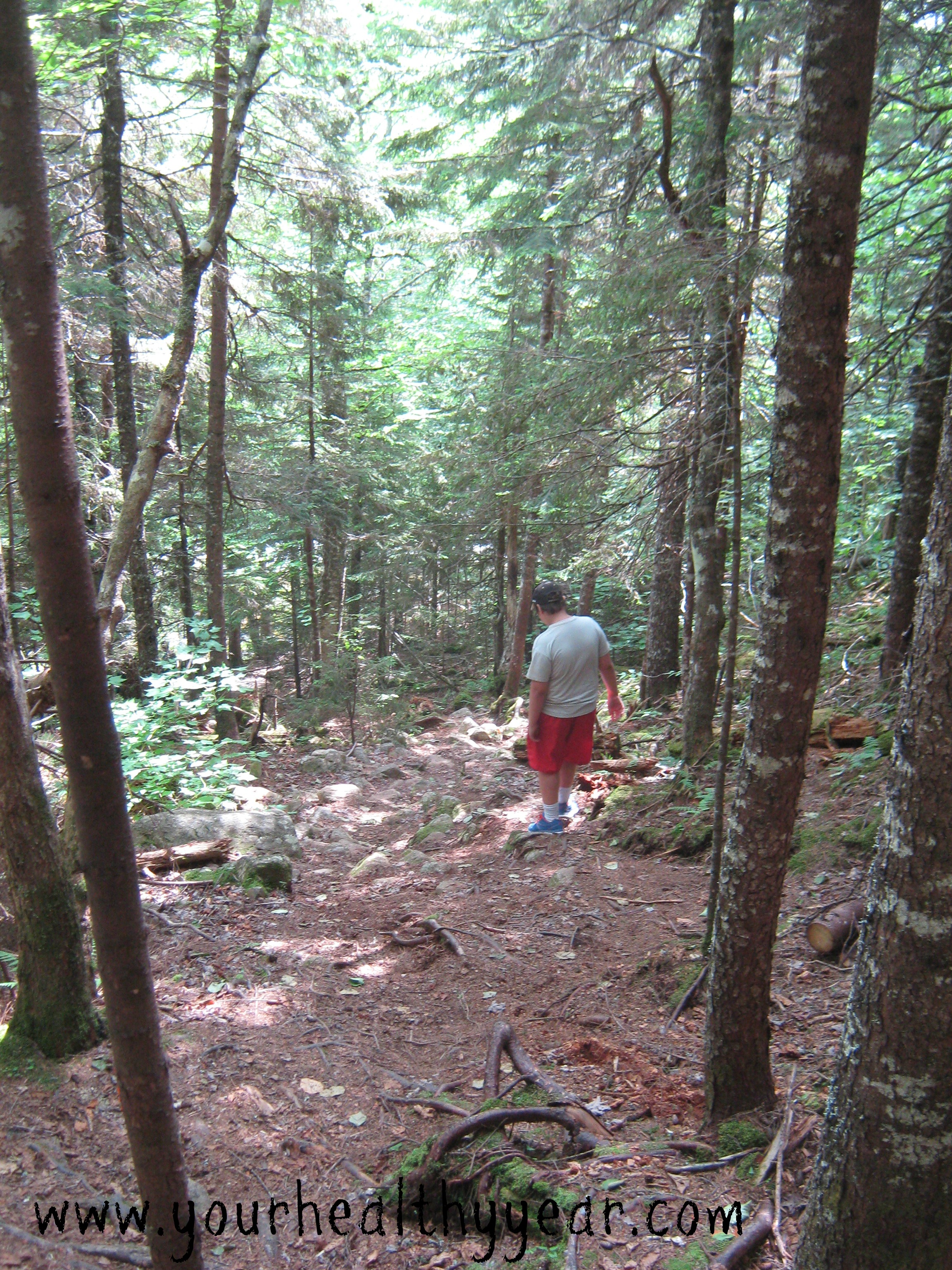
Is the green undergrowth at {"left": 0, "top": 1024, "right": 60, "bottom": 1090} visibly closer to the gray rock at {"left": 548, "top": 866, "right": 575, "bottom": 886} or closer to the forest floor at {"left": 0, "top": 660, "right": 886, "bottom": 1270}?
the forest floor at {"left": 0, "top": 660, "right": 886, "bottom": 1270}

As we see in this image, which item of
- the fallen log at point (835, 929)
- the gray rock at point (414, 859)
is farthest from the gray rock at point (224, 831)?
the fallen log at point (835, 929)

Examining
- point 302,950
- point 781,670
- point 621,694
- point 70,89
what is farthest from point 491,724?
point 781,670

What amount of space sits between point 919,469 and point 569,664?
314 cm

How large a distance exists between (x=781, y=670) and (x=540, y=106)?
9.30 metres

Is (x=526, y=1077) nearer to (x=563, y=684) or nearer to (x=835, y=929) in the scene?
(x=835, y=929)

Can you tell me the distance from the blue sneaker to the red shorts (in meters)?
0.59

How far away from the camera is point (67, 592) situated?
5.97ft

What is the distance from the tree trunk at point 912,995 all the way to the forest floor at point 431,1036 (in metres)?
0.59

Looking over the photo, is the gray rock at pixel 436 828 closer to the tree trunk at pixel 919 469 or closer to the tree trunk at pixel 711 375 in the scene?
the tree trunk at pixel 711 375

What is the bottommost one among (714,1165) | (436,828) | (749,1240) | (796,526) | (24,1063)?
(436,828)

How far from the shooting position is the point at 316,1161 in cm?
331

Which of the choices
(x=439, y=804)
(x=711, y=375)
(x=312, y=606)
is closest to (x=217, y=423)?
(x=439, y=804)

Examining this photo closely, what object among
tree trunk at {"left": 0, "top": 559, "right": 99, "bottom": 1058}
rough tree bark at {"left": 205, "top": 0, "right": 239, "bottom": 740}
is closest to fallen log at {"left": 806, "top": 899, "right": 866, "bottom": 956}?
tree trunk at {"left": 0, "top": 559, "right": 99, "bottom": 1058}

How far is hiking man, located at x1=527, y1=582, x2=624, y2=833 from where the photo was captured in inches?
258
